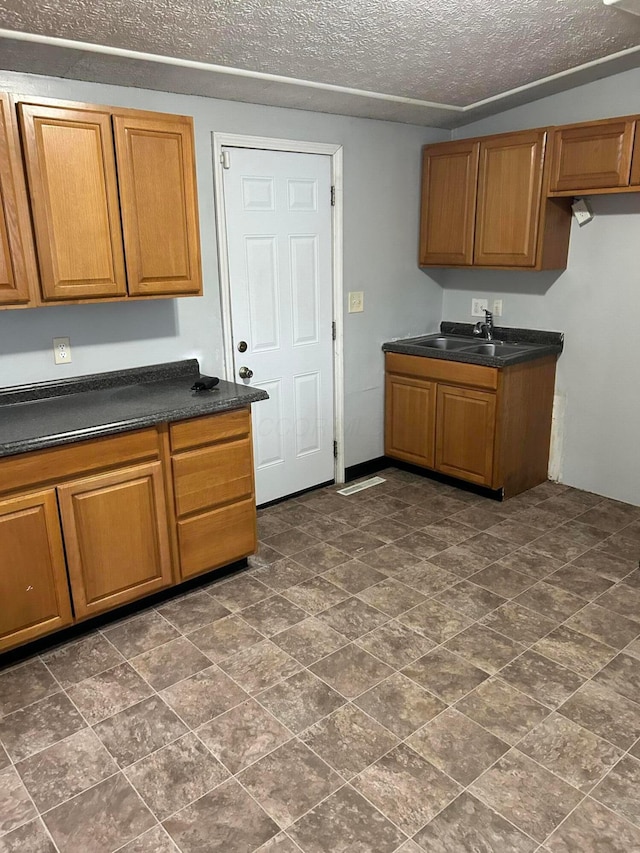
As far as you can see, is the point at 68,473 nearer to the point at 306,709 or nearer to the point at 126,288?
the point at 126,288

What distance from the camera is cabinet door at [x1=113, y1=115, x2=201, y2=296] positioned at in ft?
8.66

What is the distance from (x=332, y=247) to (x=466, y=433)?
1.43 meters

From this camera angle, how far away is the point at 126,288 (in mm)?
2748

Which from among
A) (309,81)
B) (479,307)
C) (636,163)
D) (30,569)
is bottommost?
(30,569)

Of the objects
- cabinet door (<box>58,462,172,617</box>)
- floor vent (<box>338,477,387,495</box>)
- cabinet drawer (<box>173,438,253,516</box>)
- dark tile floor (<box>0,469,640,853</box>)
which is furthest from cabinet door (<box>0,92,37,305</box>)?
floor vent (<box>338,477,387,495</box>)

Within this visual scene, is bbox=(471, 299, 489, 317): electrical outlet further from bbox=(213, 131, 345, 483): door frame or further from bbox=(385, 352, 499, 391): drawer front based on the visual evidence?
bbox=(213, 131, 345, 483): door frame

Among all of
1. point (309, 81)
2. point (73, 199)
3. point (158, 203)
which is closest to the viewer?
point (73, 199)

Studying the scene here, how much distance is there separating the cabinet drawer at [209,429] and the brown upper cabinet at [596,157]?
7.21 ft

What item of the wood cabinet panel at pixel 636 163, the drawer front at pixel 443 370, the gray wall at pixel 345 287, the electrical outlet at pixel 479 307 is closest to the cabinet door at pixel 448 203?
the gray wall at pixel 345 287

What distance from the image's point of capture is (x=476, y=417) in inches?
152

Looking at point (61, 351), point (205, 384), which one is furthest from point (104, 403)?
point (205, 384)

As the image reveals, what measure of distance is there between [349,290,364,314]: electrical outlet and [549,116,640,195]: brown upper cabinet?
1277 mm

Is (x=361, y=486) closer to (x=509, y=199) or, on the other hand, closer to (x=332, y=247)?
(x=332, y=247)

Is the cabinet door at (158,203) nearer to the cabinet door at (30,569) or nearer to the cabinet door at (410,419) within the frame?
the cabinet door at (30,569)
